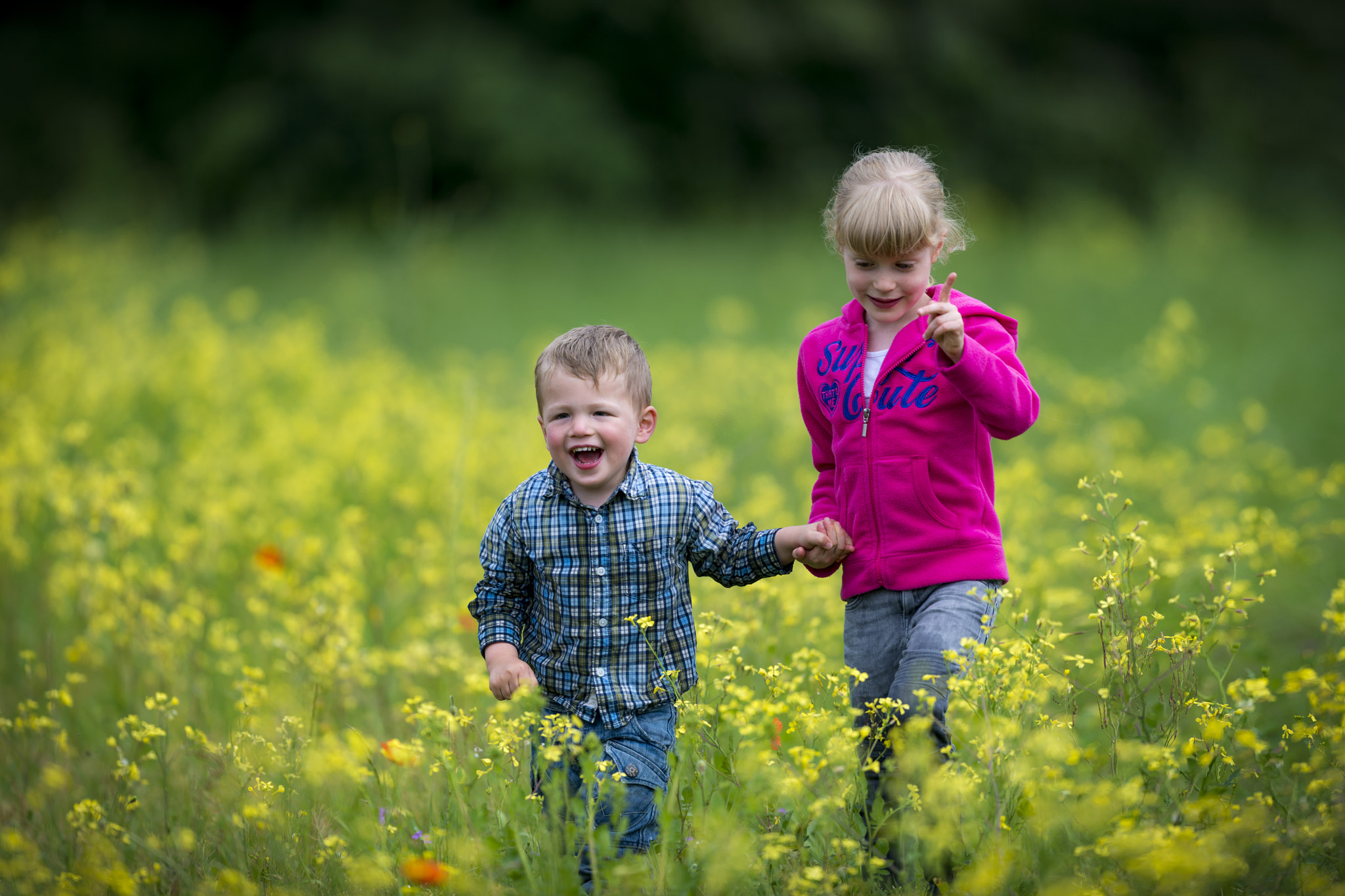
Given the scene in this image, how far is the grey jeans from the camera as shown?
2383 mm

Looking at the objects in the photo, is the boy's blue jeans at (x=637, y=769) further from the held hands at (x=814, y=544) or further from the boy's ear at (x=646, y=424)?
the boy's ear at (x=646, y=424)

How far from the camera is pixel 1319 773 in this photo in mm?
2465

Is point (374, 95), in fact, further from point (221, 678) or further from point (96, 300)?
point (221, 678)

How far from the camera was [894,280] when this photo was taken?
2.46 metres

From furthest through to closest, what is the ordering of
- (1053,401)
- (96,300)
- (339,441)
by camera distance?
(96,300)
(1053,401)
(339,441)

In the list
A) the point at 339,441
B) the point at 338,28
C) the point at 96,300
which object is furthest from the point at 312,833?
the point at 338,28

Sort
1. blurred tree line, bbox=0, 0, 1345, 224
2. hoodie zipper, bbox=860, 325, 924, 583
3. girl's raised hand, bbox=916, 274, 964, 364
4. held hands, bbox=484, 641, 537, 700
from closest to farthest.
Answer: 1. girl's raised hand, bbox=916, 274, 964, 364
2. held hands, bbox=484, 641, 537, 700
3. hoodie zipper, bbox=860, 325, 924, 583
4. blurred tree line, bbox=0, 0, 1345, 224

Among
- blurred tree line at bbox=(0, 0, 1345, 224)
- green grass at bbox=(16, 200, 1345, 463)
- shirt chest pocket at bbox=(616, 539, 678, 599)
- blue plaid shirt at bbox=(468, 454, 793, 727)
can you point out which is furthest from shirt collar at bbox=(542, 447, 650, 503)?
blurred tree line at bbox=(0, 0, 1345, 224)

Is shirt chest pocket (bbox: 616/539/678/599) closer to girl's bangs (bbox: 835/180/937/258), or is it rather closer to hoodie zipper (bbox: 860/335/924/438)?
hoodie zipper (bbox: 860/335/924/438)

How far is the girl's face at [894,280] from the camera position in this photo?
2465 mm

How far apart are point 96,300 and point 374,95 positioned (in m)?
9.08

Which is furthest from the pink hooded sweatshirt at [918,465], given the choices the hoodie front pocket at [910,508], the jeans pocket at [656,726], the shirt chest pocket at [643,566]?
the jeans pocket at [656,726]

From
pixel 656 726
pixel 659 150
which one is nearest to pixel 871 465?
pixel 656 726

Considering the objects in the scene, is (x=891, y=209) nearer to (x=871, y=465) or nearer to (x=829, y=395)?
(x=829, y=395)
